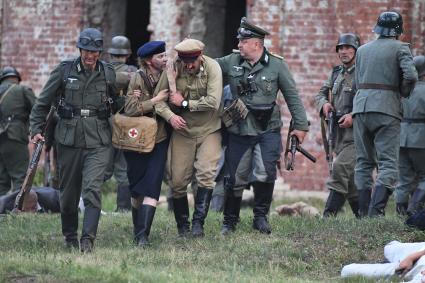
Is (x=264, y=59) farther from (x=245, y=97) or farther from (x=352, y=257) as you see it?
(x=352, y=257)

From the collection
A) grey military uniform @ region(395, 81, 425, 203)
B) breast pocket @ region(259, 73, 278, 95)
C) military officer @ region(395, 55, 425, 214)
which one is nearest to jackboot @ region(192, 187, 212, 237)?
breast pocket @ region(259, 73, 278, 95)

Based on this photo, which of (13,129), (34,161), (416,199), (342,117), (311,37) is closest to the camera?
(34,161)

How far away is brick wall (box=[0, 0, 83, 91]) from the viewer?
829 inches

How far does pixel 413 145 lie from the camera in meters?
15.8

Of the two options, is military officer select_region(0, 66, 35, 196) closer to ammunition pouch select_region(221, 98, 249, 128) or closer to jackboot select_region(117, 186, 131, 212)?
jackboot select_region(117, 186, 131, 212)

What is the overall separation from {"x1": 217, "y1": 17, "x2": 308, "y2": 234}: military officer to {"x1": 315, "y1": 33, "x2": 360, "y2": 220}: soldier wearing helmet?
4.67ft

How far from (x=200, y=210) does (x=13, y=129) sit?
5.43m

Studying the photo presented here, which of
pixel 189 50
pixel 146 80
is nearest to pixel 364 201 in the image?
pixel 189 50

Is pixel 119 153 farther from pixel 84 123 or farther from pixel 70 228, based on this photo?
pixel 84 123

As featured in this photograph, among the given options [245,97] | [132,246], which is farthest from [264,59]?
[132,246]

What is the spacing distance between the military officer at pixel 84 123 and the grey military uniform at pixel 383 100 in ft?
8.86

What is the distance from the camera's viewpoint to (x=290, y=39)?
773 inches

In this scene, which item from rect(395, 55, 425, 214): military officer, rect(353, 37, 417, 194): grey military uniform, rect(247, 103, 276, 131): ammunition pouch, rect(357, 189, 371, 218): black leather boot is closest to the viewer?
rect(247, 103, 276, 131): ammunition pouch

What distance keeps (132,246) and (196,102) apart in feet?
5.05
